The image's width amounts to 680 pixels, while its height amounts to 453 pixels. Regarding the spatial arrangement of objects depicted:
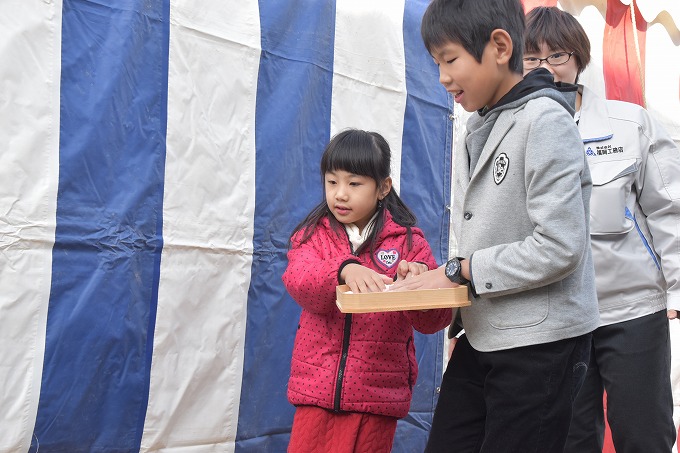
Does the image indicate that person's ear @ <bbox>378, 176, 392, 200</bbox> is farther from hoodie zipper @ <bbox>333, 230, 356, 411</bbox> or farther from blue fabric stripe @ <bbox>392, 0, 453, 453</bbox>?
blue fabric stripe @ <bbox>392, 0, 453, 453</bbox>

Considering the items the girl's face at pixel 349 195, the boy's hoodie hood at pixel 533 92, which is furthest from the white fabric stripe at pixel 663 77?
the boy's hoodie hood at pixel 533 92

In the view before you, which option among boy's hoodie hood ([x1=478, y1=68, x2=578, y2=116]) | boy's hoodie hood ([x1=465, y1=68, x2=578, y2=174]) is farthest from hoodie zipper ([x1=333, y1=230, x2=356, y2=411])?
boy's hoodie hood ([x1=478, y1=68, x2=578, y2=116])

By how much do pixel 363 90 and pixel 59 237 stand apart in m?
1.41

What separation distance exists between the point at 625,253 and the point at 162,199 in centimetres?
144

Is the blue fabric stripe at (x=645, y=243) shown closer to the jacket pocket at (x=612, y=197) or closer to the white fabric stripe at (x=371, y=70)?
the jacket pocket at (x=612, y=197)

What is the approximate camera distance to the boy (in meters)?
1.71

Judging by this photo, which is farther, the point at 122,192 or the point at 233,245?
the point at 233,245

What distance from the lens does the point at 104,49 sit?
2504 millimetres

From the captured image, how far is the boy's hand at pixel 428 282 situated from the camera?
5.81 ft

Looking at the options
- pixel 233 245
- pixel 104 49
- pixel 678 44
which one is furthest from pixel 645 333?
pixel 678 44

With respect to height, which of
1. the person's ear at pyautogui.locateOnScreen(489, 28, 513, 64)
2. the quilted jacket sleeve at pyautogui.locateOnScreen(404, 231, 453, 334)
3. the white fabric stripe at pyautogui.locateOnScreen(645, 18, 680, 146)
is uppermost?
the white fabric stripe at pyautogui.locateOnScreen(645, 18, 680, 146)

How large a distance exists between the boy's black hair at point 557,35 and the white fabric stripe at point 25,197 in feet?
4.59

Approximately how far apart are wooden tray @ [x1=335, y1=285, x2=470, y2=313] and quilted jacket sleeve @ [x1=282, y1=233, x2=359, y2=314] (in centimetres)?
31

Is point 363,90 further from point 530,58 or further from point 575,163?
point 575,163
